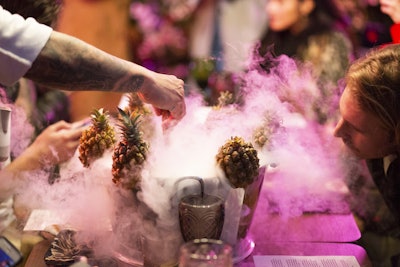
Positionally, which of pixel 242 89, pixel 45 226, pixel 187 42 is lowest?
pixel 187 42

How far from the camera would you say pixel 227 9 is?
3.96 m

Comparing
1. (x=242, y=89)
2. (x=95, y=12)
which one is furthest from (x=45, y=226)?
(x=95, y=12)

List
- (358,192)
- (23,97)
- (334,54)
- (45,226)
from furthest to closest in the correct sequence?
(334,54) → (23,97) → (358,192) → (45,226)

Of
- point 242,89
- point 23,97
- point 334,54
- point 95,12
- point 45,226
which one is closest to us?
point 45,226

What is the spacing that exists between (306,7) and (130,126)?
8.96 feet

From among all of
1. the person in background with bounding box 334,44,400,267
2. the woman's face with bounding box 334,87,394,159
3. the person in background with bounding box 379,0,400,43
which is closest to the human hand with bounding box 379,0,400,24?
the person in background with bounding box 379,0,400,43

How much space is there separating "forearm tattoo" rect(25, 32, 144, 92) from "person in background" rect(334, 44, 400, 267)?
661mm

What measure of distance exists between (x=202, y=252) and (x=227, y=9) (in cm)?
310

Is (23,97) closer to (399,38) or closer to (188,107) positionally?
Result: (188,107)

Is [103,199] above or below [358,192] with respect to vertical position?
above

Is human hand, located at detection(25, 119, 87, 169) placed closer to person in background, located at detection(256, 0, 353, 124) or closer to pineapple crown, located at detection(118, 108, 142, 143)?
pineapple crown, located at detection(118, 108, 142, 143)

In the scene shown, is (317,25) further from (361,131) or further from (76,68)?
(76,68)

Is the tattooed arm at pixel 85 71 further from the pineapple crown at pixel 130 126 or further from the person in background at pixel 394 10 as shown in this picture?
the person in background at pixel 394 10

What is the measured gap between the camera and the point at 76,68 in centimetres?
121
